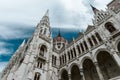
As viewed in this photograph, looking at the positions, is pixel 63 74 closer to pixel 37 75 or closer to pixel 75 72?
pixel 75 72

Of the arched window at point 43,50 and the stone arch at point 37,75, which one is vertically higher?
the arched window at point 43,50

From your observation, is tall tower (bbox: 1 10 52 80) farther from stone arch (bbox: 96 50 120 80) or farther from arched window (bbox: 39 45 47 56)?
stone arch (bbox: 96 50 120 80)

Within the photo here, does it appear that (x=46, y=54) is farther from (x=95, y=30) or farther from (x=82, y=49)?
(x=95, y=30)

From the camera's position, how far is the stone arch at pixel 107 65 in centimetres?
1733

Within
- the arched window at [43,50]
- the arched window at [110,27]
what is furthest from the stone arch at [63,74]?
the arched window at [110,27]

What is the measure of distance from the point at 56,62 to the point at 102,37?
44.5 ft

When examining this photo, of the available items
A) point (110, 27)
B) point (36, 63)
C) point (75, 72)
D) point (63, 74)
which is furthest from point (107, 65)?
point (36, 63)

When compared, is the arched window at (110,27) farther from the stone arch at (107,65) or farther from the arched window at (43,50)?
the arched window at (43,50)

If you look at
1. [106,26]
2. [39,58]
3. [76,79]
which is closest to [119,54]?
[106,26]

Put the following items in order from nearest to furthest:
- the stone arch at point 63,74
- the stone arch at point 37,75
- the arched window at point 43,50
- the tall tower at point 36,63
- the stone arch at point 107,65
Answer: the stone arch at point 107,65, the tall tower at point 36,63, the stone arch at point 37,75, the stone arch at point 63,74, the arched window at point 43,50

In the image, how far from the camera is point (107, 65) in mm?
18781

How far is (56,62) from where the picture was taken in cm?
2648

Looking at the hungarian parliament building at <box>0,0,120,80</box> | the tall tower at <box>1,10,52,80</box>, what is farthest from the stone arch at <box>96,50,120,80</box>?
the tall tower at <box>1,10,52,80</box>

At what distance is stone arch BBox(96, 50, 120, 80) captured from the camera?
56.9ft
